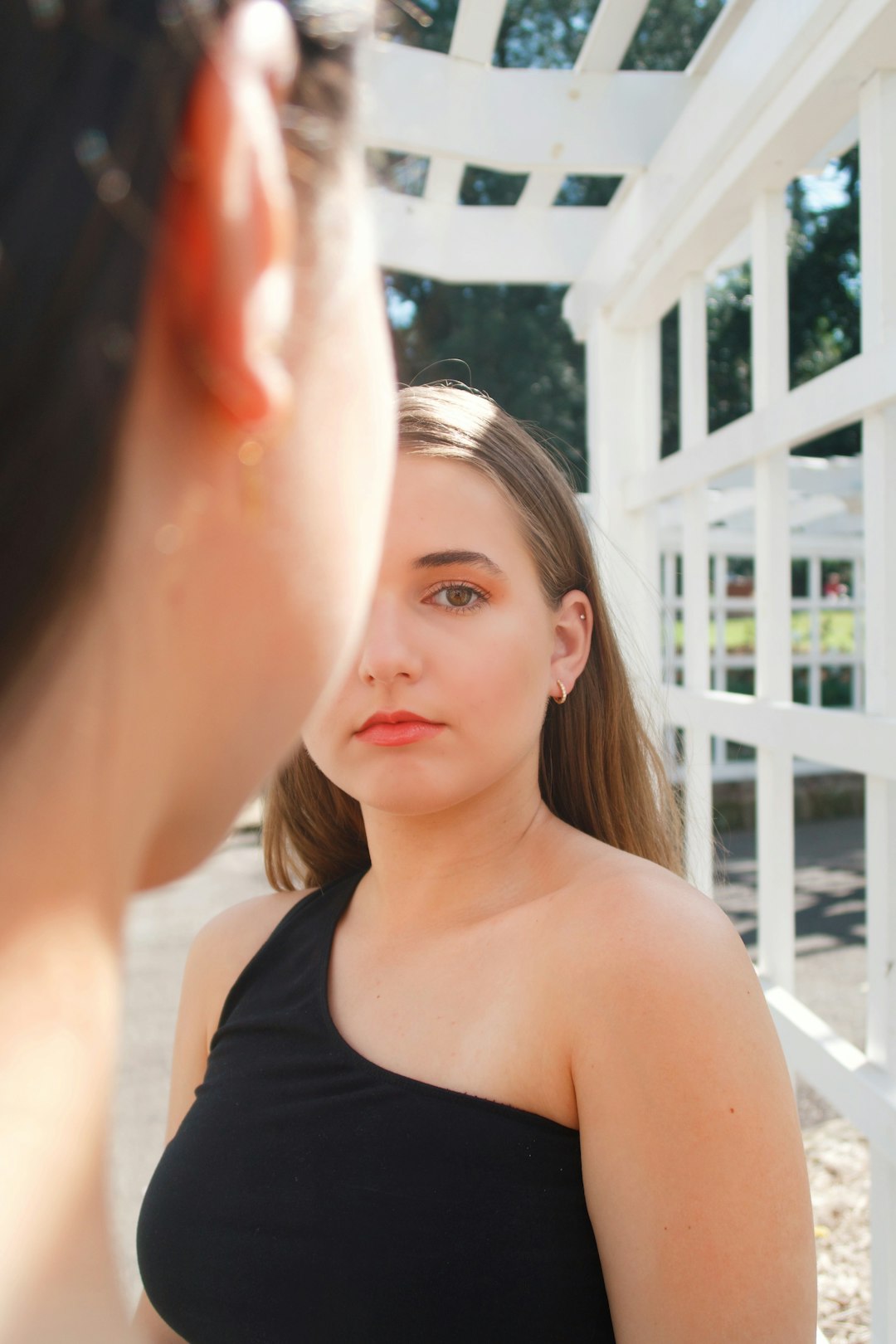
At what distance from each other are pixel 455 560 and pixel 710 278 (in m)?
1.64

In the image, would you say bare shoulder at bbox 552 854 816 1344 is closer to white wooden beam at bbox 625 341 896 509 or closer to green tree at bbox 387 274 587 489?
white wooden beam at bbox 625 341 896 509

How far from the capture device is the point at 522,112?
224 cm

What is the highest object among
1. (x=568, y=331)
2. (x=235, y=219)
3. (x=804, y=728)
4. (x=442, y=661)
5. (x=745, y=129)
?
(x=568, y=331)

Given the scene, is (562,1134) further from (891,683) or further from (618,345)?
(618,345)

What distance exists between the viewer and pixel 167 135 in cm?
46

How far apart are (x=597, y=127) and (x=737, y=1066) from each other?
197cm

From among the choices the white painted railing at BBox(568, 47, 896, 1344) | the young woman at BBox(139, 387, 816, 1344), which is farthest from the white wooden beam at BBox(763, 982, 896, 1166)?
the young woman at BBox(139, 387, 816, 1344)

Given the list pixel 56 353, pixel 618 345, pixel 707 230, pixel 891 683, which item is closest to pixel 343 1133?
pixel 891 683

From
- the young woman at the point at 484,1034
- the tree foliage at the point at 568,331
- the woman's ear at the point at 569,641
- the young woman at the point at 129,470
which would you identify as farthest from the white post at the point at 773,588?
the tree foliage at the point at 568,331

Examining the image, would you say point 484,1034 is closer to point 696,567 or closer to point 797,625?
point 696,567

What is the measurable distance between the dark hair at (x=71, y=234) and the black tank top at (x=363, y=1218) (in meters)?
0.95

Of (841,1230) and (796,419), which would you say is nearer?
(796,419)

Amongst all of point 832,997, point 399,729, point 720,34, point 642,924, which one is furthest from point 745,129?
point 832,997

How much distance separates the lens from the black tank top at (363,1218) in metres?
1.15
